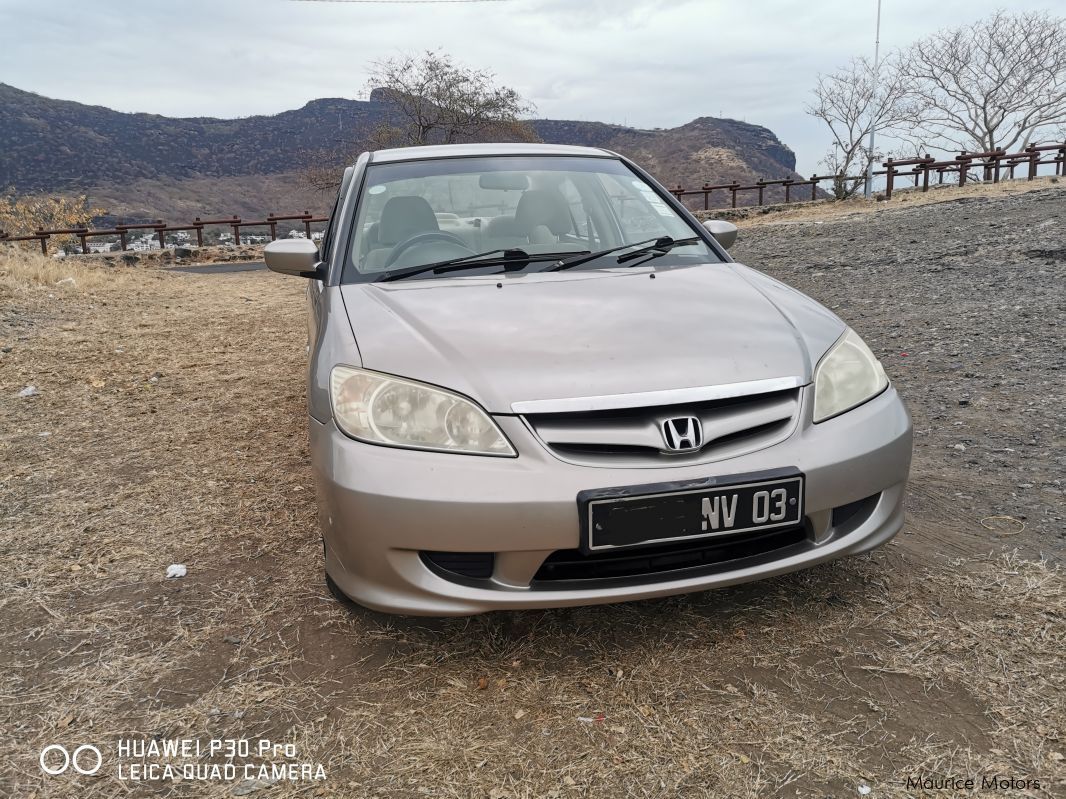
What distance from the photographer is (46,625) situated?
2164 millimetres

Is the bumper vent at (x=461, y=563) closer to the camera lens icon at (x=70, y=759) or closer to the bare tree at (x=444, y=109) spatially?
the camera lens icon at (x=70, y=759)

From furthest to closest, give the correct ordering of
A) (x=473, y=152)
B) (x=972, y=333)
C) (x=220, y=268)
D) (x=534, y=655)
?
(x=220, y=268) → (x=972, y=333) → (x=473, y=152) → (x=534, y=655)

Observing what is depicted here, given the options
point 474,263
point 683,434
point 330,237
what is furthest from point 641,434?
point 330,237

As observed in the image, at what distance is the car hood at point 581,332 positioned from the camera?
5.81 ft

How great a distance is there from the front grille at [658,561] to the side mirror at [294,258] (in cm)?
164

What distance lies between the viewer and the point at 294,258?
9.04 feet

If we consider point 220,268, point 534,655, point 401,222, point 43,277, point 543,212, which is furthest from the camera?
point 220,268

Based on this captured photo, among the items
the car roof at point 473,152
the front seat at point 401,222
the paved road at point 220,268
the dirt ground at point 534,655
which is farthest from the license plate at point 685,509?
the paved road at point 220,268

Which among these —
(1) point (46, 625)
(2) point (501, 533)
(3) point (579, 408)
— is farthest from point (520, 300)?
(1) point (46, 625)

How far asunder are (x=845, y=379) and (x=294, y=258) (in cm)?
196

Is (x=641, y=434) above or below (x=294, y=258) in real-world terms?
below

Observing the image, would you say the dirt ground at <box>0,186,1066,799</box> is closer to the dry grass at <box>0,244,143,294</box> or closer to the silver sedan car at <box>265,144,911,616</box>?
the silver sedan car at <box>265,144,911,616</box>

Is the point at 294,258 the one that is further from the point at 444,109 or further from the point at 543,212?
the point at 444,109

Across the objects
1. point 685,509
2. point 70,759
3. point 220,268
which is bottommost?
point 70,759
